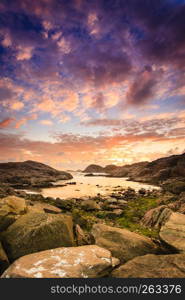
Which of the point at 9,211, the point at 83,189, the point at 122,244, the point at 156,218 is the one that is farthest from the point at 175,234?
the point at 83,189

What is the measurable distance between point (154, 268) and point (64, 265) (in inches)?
103

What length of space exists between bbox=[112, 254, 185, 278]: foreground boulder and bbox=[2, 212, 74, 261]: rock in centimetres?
222

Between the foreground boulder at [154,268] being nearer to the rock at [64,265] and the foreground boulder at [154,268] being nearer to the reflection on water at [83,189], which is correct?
the rock at [64,265]

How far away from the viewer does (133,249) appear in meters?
6.39

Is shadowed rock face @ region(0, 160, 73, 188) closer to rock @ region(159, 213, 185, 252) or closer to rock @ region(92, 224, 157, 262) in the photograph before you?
rock @ region(92, 224, 157, 262)

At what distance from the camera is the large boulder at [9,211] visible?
6750 millimetres

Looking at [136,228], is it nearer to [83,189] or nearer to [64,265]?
[64,265]

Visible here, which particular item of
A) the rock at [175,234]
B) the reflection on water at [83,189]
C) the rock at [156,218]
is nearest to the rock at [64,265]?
the rock at [175,234]

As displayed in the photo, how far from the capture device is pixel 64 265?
14.8ft

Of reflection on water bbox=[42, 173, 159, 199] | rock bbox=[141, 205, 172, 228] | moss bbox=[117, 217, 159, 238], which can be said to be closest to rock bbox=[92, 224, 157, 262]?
moss bbox=[117, 217, 159, 238]

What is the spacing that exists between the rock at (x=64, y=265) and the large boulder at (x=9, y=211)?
249cm

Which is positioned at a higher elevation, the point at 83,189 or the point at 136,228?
the point at 136,228

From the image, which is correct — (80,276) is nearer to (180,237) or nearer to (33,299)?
(33,299)

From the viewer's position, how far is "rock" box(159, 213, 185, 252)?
598cm
